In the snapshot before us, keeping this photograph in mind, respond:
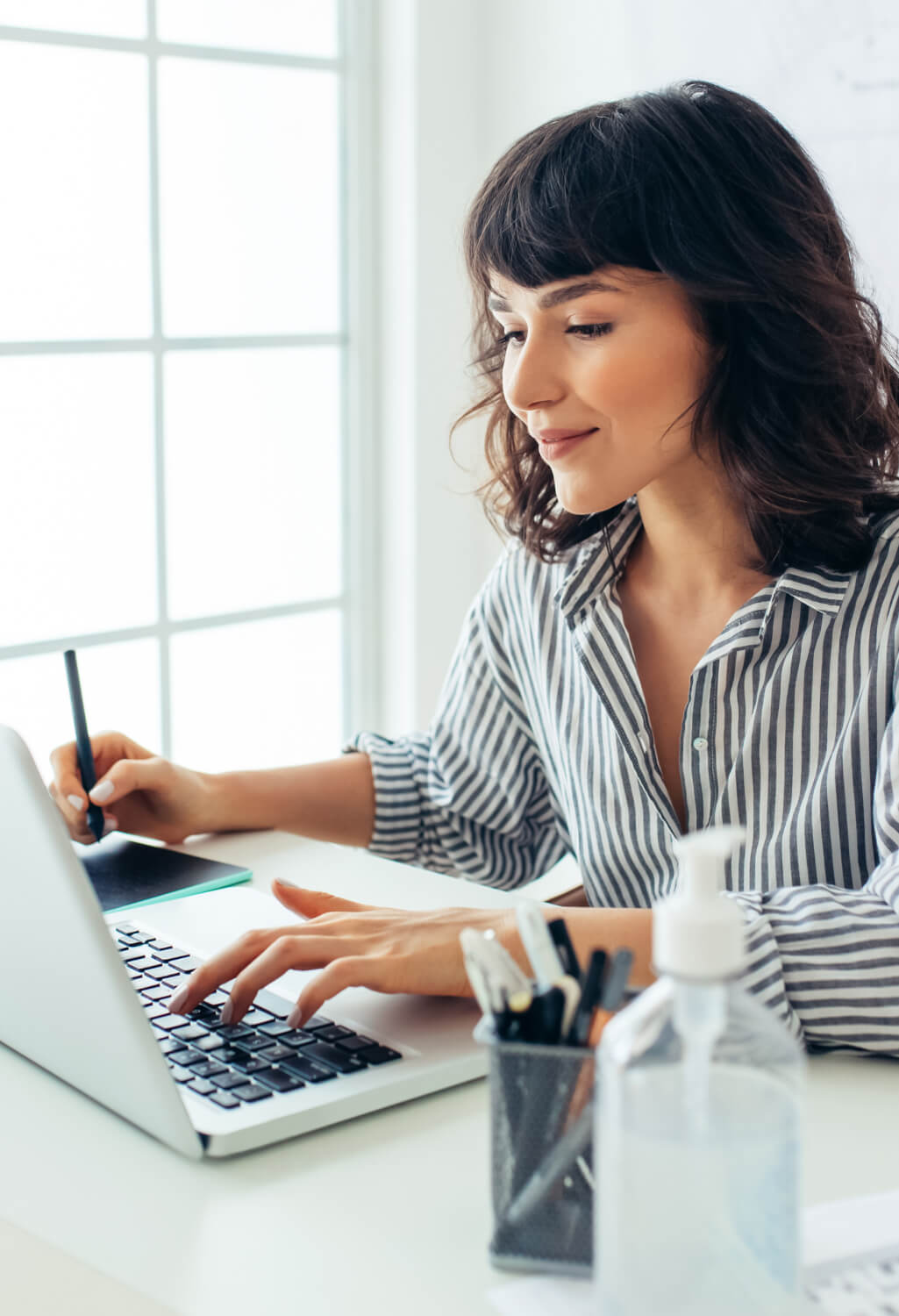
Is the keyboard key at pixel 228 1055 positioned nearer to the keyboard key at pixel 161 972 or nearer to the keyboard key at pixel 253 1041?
the keyboard key at pixel 253 1041

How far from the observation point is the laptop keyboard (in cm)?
87

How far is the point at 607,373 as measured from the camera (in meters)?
1.25

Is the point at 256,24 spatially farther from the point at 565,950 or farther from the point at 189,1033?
the point at 565,950

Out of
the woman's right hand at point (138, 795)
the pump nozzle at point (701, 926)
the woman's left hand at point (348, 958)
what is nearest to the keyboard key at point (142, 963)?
the woman's left hand at point (348, 958)

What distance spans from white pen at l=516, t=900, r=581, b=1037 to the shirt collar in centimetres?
68

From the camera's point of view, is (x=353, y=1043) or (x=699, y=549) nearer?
(x=353, y=1043)

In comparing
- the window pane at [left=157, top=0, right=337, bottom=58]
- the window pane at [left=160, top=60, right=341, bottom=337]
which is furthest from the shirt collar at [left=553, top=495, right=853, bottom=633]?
the window pane at [left=157, top=0, right=337, bottom=58]

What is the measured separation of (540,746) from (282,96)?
1437 millimetres

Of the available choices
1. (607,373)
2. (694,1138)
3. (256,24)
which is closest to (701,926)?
(694,1138)

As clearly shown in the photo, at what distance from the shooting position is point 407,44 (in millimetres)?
2471

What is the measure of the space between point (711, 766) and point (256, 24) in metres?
1.67

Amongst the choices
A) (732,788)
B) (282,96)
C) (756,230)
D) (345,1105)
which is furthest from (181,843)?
(282,96)

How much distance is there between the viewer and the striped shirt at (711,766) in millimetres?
996

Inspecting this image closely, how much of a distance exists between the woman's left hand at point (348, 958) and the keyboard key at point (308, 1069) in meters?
0.04
